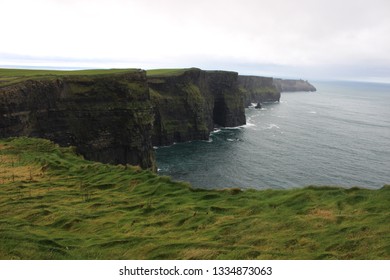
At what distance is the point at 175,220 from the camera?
16297 mm

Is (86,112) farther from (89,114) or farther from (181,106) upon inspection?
(181,106)

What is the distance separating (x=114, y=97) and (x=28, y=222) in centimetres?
5368

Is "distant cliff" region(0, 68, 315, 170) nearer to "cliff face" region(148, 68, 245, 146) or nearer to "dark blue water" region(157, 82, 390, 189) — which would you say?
"dark blue water" region(157, 82, 390, 189)

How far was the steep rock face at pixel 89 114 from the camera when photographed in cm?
5462

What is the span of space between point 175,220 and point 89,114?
5231 centimetres

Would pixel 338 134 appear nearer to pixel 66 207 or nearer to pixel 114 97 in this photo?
pixel 114 97

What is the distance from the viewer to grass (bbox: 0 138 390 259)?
39.7 ft

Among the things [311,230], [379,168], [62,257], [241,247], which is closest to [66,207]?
[62,257]

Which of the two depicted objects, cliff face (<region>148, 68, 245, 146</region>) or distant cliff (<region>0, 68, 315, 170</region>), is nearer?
distant cliff (<region>0, 68, 315, 170</region>)

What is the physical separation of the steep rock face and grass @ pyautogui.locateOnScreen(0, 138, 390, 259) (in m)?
35.5

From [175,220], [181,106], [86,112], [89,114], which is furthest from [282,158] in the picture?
[175,220]

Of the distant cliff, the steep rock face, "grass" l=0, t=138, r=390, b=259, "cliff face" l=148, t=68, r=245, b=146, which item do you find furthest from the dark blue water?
"grass" l=0, t=138, r=390, b=259

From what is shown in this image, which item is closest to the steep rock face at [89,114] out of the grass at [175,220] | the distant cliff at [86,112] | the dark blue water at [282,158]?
the distant cliff at [86,112]

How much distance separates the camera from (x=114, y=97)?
6719cm
